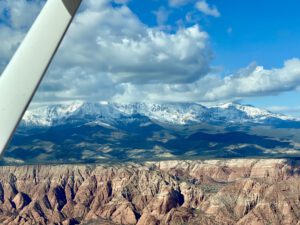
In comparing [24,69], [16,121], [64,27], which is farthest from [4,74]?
[64,27]

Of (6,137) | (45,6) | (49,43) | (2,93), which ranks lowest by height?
(6,137)

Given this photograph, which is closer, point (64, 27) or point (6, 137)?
point (6, 137)

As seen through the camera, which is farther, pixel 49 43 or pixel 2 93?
pixel 49 43

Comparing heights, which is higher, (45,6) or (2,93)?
(45,6)

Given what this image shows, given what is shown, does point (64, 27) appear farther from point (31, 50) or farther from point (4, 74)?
point (4, 74)

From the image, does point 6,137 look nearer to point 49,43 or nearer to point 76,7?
point 49,43

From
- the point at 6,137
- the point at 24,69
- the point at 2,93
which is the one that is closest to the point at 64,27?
the point at 24,69
